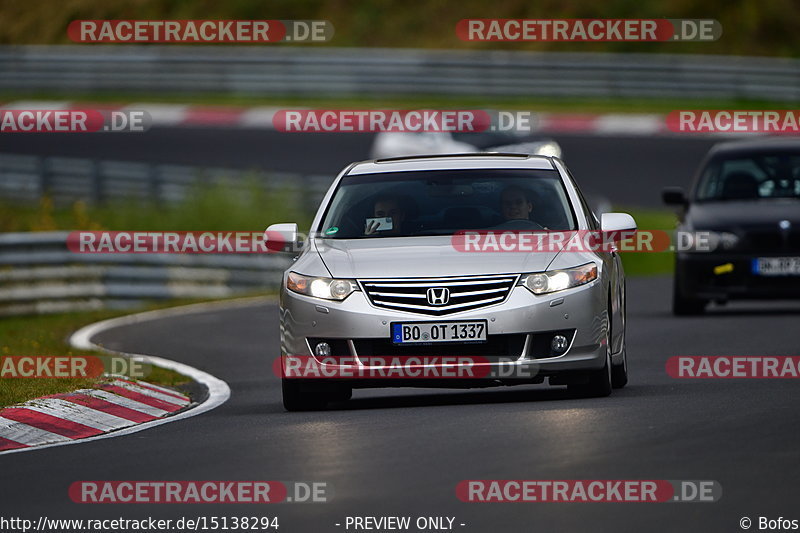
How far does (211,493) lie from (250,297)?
51.7 feet

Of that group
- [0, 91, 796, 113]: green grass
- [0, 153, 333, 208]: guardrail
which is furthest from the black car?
[0, 91, 796, 113]: green grass

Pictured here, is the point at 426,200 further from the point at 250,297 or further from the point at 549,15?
the point at 549,15

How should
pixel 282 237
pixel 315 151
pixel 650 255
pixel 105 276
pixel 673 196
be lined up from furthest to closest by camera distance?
pixel 315 151 < pixel 650 255 < pixel 105 276 < pixel 673 196 < pixel 282 237

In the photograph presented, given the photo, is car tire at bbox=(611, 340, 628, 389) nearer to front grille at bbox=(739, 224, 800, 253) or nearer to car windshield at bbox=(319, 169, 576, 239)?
car windshield at bbox=(319, 169, 576, 239)

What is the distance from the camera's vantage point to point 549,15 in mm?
49906

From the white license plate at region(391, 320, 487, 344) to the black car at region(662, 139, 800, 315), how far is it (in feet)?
24.4

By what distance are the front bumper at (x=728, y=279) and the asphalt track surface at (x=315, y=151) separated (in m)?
14.0

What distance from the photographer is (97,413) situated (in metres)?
11.8

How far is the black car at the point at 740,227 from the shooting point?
18109mm

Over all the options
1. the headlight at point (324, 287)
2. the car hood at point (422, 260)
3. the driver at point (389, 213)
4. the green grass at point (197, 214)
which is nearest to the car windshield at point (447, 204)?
the driver at point (389, 213)

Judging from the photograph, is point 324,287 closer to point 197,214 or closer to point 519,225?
point 519,225

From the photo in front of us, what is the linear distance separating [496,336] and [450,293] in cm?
36

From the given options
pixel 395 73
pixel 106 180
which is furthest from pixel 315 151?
pixel 106 180

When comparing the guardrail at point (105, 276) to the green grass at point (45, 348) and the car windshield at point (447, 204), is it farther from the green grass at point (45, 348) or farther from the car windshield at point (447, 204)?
the car windshield at point (447, 204)
